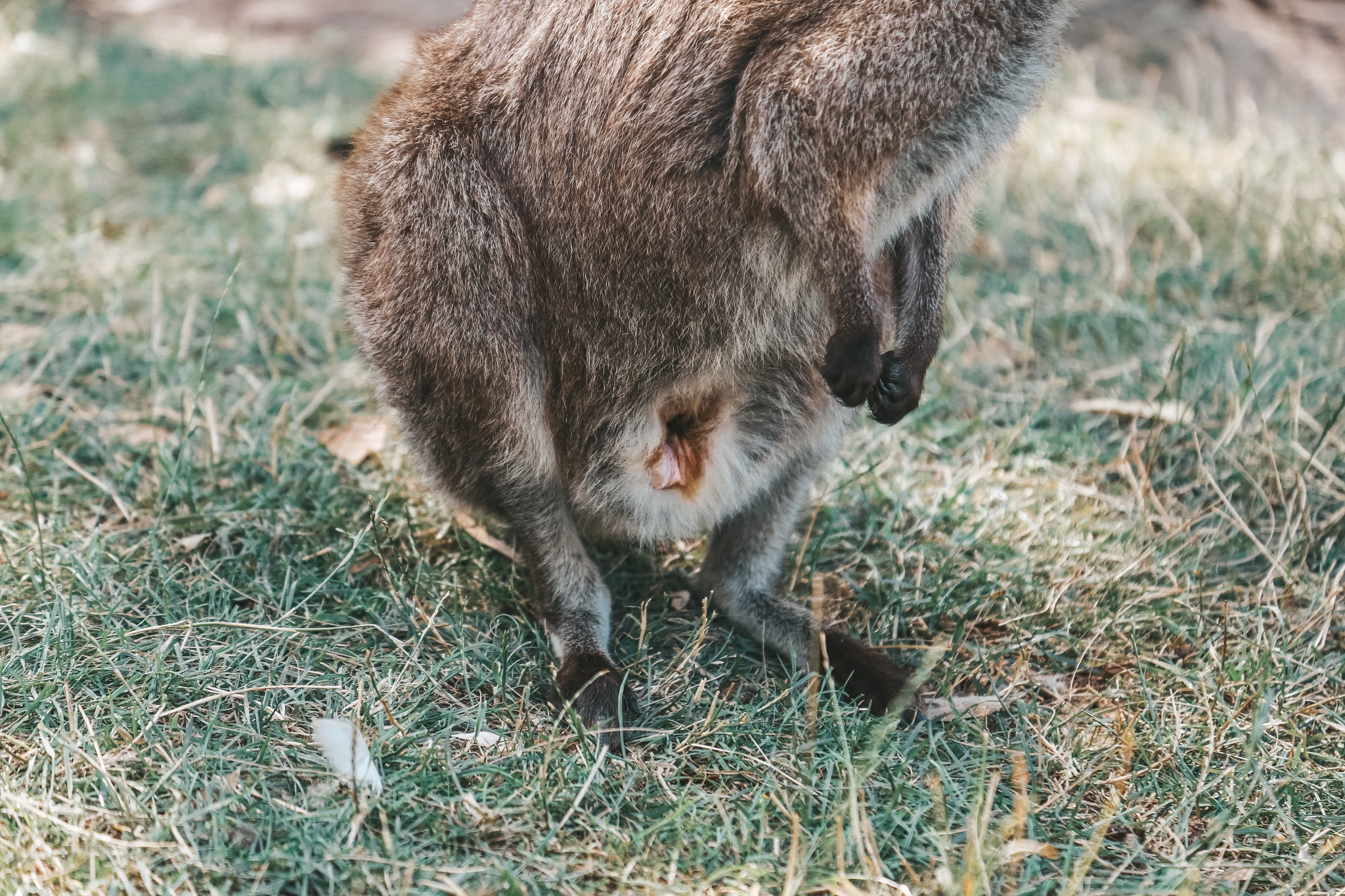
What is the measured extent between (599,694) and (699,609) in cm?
51

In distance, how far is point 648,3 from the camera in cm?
210

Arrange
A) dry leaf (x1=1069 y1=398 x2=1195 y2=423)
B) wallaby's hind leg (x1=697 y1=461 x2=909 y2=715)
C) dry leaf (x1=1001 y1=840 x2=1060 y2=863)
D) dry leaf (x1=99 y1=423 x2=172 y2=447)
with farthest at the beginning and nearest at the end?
dry leaf (x1=1069 y1=398 x2=1195 y2=423)
dry leaf (x1=99 y1=423 x2=172 y2=447)
wallaby's hind leg (x1=697 y1=461 x2=909 y2=715)
dry leaf (x1=1001 y1=840 x2=1060 y2=863)

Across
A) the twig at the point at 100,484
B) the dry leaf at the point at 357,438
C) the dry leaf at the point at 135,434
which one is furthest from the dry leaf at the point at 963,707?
the dry leaf at the point at 135,434

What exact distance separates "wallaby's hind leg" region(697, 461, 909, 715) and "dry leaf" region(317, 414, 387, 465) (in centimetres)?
99

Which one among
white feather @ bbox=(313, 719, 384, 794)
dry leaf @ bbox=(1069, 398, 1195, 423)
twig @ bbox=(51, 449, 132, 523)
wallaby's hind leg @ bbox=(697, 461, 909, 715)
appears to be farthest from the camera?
dry leaf @ bbox=(1069, 398, 1195, 423)

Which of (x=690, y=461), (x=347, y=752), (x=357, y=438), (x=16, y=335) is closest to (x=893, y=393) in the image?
(x=690, y=461)

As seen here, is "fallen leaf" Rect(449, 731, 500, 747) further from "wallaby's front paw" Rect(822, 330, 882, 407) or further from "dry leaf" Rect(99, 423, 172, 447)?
"dry leaf" Rect(99, 423, 172, 447)

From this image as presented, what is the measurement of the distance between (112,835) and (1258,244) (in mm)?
4091

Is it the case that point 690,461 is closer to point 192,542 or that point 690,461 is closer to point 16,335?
point 192,542

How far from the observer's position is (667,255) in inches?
84.7

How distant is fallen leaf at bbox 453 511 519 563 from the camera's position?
268 cm

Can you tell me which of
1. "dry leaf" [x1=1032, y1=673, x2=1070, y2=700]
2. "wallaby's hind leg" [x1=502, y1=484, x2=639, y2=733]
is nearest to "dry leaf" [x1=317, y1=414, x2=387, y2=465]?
"wallaby's hind leg" [x1=502, y1=484, x2=639, y2=733]

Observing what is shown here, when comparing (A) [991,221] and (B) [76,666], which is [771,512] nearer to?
(B) [76,666]

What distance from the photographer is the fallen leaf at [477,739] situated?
6.65 ft
